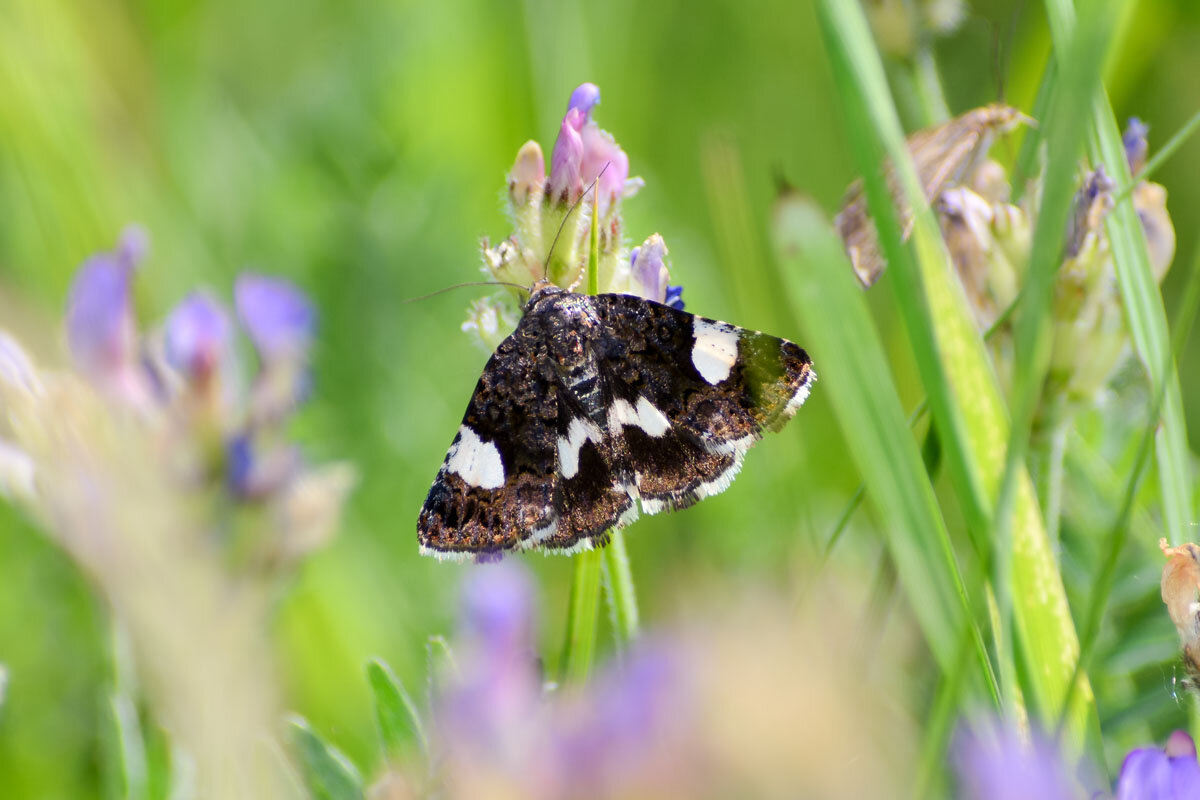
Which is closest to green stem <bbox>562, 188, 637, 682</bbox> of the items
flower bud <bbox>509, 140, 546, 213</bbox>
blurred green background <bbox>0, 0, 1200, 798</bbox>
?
flower bud <bbox>509, 140, 546, 213</bbox>

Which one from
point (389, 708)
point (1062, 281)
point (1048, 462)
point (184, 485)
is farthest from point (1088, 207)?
point (184, 485)

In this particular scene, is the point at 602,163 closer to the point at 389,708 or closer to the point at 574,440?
the point at 574,440

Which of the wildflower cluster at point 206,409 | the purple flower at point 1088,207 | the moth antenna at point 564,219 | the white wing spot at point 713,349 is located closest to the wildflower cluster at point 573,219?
the moth antenna at point 564,219

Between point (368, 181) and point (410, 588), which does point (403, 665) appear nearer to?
point (410, 588)

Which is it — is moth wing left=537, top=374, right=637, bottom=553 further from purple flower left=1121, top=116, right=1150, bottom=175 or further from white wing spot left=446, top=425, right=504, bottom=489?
purple flower left=1121, top=116, right=1150, bottom=175

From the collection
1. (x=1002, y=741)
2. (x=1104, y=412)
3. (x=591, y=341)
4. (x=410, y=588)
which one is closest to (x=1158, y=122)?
(x=1104, y=412)

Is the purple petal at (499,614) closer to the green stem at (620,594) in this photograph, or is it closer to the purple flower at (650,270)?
the green stem at (620,594)
